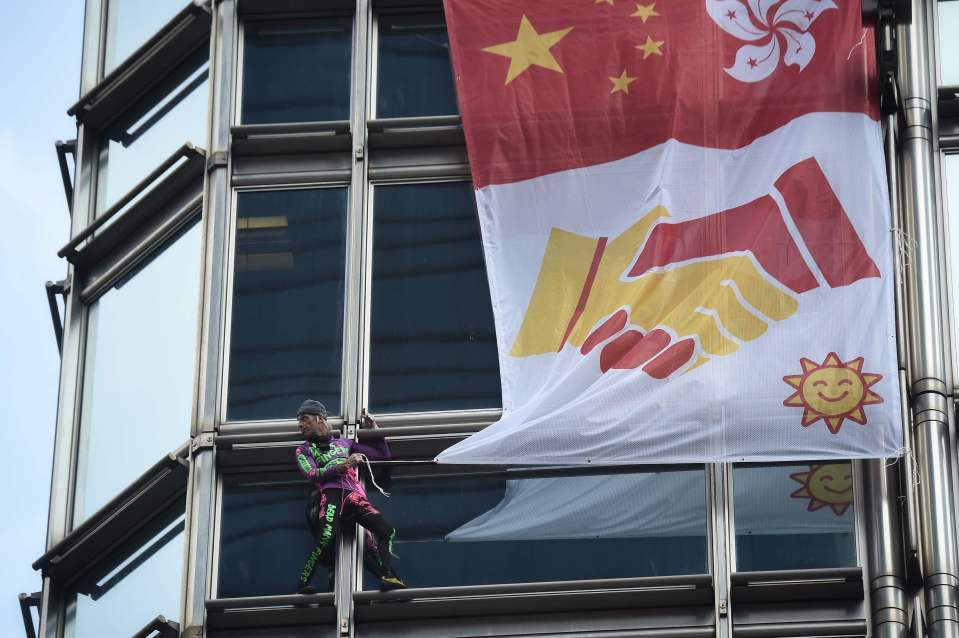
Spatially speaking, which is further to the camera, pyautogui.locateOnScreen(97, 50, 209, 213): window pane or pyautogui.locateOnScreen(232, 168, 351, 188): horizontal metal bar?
pyautogui.locateOnScreen(97, 50, 209, 213): window pane

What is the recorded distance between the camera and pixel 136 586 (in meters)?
24.4

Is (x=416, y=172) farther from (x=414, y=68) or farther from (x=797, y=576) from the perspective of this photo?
(x=797, y=576)

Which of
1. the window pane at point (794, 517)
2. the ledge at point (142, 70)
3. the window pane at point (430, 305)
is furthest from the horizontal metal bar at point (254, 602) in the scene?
the ledge at point (142, 70)

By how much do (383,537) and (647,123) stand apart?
5.25 meters

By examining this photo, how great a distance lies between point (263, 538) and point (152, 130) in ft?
→ 19.7

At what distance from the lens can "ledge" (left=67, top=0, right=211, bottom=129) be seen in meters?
27.1

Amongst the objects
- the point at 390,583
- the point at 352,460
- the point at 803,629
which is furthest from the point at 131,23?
the point at 803,629

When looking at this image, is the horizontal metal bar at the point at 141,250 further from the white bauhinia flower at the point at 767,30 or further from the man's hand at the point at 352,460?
the white bauhinia flower at the point at 767,30

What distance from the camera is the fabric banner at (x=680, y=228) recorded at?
74.9 ft

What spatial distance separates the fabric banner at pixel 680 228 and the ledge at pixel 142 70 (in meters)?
3.38

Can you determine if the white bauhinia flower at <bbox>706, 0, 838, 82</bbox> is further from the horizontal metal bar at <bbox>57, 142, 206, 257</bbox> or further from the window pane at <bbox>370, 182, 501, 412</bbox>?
the horizontal metal bar at <bbox>57, 142, 206, 257</bbox>

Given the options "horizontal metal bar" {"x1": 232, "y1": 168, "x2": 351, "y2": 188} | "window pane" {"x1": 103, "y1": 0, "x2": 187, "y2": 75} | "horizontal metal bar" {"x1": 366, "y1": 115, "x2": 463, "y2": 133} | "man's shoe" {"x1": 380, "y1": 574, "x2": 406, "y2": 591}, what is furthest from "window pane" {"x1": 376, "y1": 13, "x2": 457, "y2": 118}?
"man's shoe" {"x1": 380, "y1": 574, "x2": 406, "y2": 591}

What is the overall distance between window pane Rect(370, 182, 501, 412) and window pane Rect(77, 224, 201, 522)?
2.13 meters

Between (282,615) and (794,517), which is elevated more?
(794,517)
